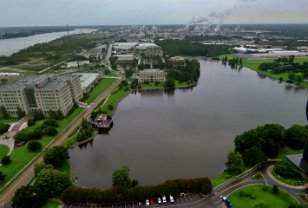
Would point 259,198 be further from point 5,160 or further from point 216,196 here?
point 5,160

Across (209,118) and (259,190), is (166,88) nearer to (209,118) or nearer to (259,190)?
(209,118)

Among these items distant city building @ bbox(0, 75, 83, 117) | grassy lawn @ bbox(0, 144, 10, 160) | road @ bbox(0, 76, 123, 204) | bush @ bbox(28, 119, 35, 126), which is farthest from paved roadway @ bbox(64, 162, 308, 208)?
distant city building @ bbox(0, 75, 83, 117)

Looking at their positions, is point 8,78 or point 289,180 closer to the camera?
point 289,180

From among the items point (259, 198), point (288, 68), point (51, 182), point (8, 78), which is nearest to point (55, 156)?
point (51, 182)

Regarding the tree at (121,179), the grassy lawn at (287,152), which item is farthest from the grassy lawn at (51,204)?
the grassy lawn at (287,152)

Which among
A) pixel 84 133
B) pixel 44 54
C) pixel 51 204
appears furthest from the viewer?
pixel 44 54

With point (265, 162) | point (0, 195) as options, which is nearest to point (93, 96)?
point (0, 195)

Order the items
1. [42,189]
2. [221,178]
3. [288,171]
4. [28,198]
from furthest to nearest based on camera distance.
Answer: [221,178] < [288,171] < [42,189] < [28,198]
